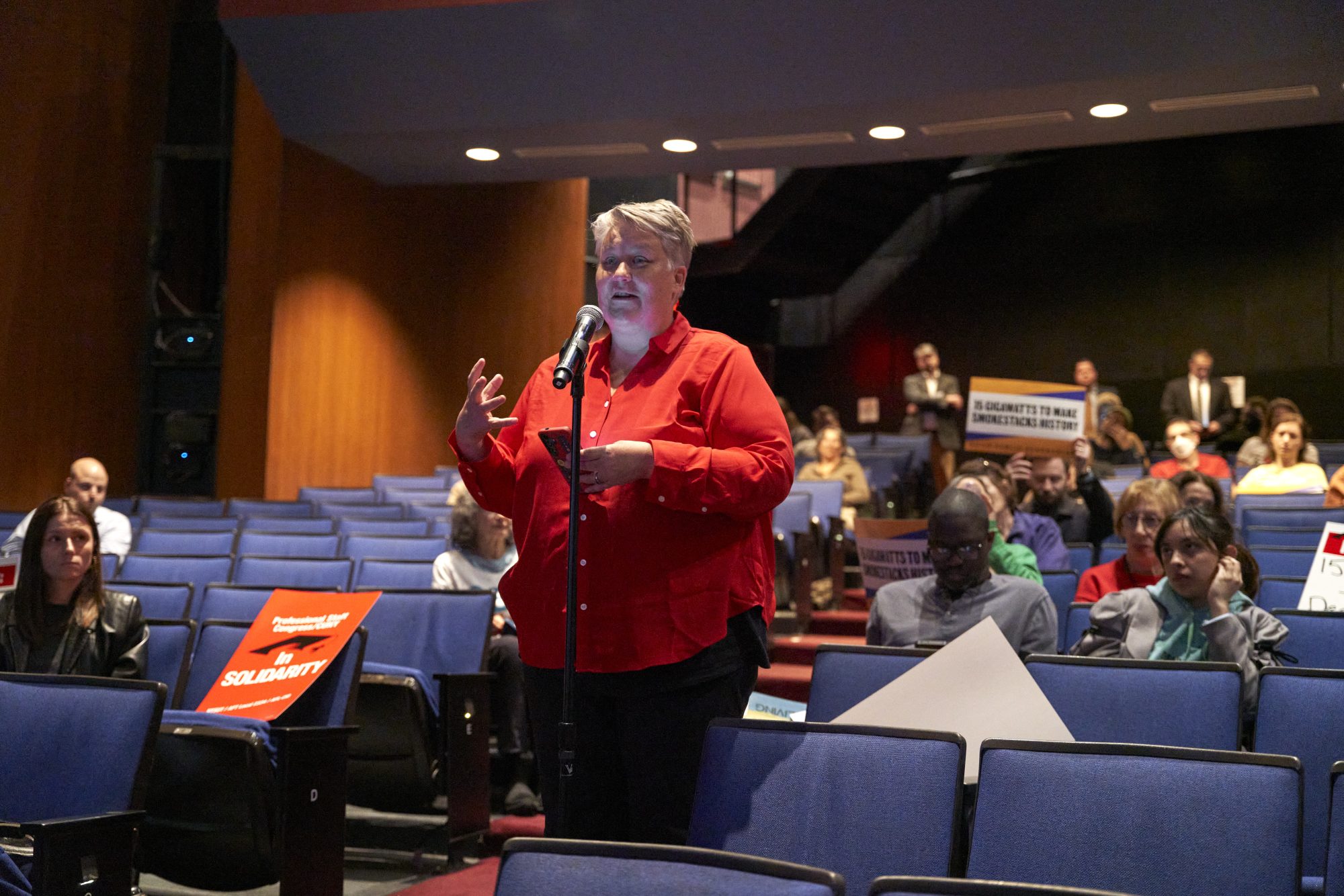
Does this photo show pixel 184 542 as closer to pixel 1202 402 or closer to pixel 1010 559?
pixel 1010 559

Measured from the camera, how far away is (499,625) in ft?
14.7

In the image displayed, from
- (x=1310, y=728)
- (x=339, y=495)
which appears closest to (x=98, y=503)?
(x=339, y=495)

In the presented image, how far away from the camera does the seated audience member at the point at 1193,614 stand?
2854 millimetres

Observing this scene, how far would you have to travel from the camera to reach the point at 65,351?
8.23 m

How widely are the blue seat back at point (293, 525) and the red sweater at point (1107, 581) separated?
12.0 feet

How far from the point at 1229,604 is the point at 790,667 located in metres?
2.78

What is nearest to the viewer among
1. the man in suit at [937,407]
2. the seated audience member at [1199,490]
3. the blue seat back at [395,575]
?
the seated audience member at [1199,490]

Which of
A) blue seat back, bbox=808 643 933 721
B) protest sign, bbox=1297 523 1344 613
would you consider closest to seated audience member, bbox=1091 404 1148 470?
protest sign, bbox=1297 523 1344 613

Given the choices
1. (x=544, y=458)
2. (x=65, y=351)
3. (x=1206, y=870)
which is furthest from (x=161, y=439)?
(x=1206, y=870)

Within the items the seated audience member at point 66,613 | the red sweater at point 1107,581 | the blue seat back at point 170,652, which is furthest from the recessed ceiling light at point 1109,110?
the seated audience member at point 66,613

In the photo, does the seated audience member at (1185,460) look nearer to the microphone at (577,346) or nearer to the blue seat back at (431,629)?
the blue seat back at (431,629)

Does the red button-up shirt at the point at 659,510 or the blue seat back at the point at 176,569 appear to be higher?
the red button-up shirt at the point at 659,510

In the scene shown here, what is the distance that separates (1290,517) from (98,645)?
15.9 feet

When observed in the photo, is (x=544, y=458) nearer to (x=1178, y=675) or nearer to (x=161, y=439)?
(x=1178, y=675)
